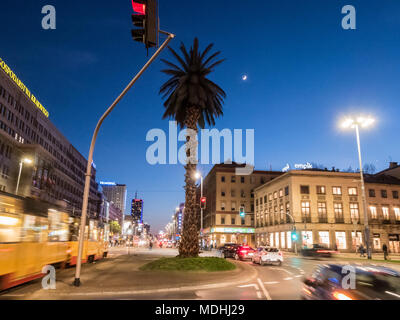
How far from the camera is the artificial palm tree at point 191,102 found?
2088 cm

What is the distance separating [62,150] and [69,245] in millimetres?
75031

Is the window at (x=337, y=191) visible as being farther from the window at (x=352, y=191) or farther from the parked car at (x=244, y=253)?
the parked car at (x=244, y=253)

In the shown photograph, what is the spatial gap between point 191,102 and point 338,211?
4362cm

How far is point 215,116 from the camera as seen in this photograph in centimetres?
2581

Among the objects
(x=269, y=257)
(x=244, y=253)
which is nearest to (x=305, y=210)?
(x=244, y=253)

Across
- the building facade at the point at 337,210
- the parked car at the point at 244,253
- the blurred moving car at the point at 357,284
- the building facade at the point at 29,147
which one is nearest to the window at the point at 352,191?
the building facade at the point at 337,210

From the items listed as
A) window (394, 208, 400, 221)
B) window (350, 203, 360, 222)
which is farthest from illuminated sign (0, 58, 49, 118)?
window (394, 208, 400, 221)

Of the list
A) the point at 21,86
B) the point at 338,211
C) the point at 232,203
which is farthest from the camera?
the point at 232,203

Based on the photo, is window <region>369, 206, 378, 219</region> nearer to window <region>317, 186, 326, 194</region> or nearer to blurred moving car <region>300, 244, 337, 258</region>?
window <region>317, 186, 326, 194</region>

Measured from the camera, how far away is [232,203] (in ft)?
277

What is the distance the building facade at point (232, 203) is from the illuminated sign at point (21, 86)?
46.1m

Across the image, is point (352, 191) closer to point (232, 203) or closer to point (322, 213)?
point (322, 213)
